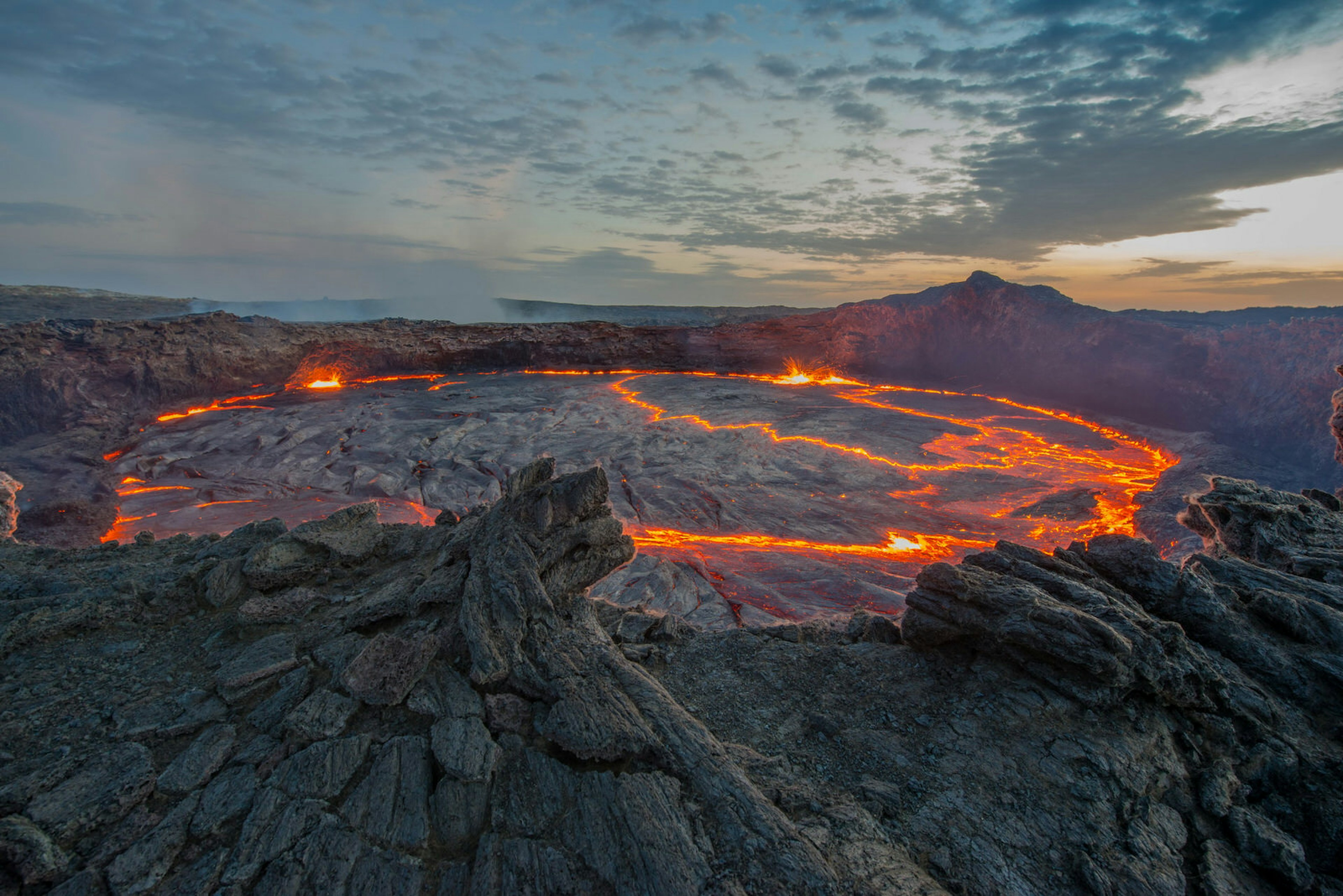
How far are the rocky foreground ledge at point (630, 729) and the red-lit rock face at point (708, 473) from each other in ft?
23.8

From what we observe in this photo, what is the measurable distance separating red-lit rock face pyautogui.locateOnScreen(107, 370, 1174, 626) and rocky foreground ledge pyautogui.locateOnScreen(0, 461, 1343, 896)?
23.8ft

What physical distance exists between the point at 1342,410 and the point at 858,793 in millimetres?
17192

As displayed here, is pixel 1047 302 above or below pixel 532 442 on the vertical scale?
above

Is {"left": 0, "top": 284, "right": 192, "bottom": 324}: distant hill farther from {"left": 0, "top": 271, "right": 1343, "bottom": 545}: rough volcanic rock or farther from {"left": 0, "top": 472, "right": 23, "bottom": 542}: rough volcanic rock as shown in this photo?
{"left": 0, "top": 472, "right": 23, "bottom": 542}: rough volcanic rock

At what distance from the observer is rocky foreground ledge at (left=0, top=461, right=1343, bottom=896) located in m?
4.38

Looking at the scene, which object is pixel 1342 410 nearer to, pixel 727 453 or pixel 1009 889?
pixel 1009 889

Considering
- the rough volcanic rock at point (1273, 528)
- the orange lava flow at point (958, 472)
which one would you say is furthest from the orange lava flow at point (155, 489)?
the rough volcanic rock at point (1273, 528)

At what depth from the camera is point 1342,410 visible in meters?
13.6

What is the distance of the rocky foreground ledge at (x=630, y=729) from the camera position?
4383 mm

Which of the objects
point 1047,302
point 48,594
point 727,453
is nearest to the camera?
point 48,594

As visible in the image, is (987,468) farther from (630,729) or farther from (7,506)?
(7,506)

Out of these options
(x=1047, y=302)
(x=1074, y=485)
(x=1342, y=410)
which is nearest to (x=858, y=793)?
(x=1342, y=410)

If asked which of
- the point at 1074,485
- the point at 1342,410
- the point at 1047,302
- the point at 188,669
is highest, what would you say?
the point at 1047,302

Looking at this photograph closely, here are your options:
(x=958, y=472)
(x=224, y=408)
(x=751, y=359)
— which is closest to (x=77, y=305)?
(x=224, y=408)
